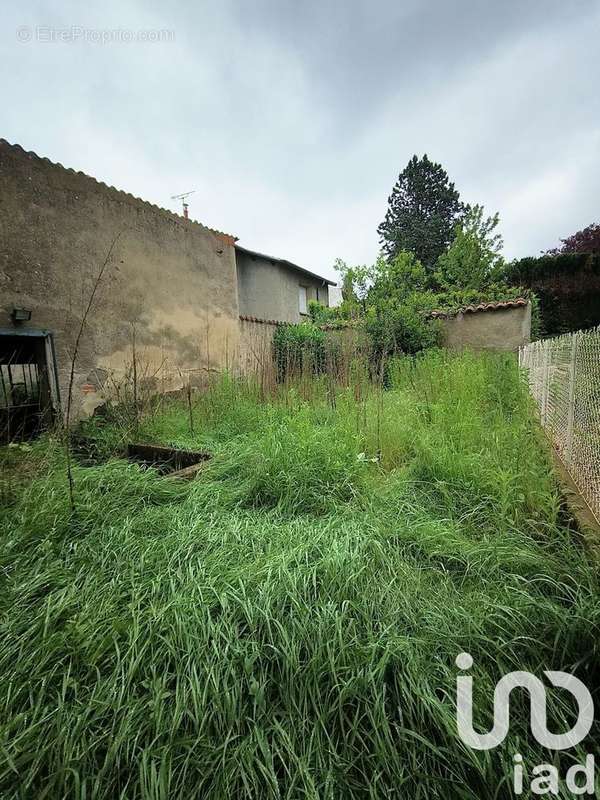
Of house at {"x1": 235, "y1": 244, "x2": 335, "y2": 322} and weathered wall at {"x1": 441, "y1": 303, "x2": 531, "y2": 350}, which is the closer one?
weathered wall at {"x1": 441, "y1": 303, "x2": 531, "y2": 350}

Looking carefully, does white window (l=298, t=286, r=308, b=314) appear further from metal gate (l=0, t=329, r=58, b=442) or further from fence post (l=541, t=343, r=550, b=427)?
fence post (l=541, t=343, r=550, b=427)

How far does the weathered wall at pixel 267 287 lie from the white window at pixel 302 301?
23 centimetres

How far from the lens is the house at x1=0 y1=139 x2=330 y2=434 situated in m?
4.11

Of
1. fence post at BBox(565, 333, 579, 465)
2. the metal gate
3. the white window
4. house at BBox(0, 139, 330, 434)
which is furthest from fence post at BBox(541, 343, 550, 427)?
the white window

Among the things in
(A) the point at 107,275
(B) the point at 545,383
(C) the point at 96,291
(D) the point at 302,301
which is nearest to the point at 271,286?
(D) the point at 302,301

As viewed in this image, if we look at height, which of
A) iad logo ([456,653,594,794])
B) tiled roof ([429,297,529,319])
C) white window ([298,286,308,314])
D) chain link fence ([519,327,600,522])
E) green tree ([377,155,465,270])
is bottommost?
iad logo ([456,653,594,794])

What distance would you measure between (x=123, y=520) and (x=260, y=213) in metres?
13.2

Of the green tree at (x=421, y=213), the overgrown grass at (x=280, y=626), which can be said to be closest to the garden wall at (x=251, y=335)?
the overgrown grass at (x=280, y=626)

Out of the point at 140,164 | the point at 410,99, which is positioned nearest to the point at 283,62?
the point at 140,164

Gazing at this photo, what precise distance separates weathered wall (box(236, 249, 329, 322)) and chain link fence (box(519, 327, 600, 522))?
32.2 ft

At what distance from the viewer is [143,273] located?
5.47m

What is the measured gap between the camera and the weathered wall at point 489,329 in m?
7.70

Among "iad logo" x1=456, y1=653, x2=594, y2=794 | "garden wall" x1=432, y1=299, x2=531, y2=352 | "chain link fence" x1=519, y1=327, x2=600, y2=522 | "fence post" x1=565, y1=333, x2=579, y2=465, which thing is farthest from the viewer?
"garden wall" x1=432, y1=299, x2=531, y2=352

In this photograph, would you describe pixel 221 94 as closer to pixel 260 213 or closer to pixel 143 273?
pixel 143 273
